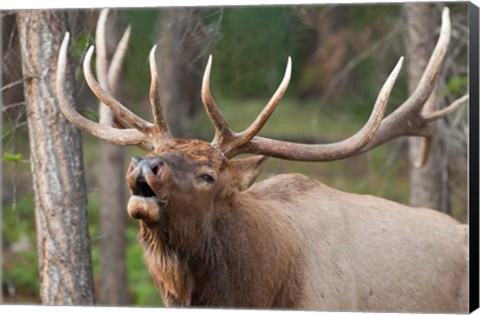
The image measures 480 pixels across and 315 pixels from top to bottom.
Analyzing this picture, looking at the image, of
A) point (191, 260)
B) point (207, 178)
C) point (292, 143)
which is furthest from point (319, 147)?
point (191, 260)

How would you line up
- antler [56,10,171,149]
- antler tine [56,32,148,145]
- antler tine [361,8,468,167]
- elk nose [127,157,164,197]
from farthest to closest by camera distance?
antler tine [361,8,468,167] < antler tine [56,32,148,145] < antler [56,10,171,149] < elk nose [127,157,164,197]

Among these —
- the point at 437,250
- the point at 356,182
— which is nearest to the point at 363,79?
the point at 356,182

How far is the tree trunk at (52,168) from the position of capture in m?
5.95

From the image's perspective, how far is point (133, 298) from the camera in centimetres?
1041

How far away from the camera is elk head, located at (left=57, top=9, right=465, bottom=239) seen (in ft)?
15.4

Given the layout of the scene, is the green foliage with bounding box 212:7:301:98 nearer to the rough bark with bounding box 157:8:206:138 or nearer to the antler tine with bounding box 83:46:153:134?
the rough bark with bounding box 157:8:206:138

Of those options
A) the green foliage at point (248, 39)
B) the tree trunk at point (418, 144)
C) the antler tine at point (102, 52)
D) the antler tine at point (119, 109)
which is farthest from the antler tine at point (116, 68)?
the tree trunk at point (418, 144)

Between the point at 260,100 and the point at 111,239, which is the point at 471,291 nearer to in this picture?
the point at 111,239

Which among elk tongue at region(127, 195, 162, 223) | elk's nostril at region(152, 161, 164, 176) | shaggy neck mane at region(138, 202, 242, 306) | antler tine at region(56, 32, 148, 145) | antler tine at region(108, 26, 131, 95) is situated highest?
antler tine at region(108, 26, 131, 95)

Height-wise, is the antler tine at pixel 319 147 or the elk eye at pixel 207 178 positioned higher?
the antler tine at pixel 319 147

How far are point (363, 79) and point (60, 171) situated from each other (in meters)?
10.8

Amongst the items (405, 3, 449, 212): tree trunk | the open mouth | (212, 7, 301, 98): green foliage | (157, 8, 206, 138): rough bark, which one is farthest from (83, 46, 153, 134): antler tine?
(157, 8, 206, 138): rough bark

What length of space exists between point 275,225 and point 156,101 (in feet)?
2.92

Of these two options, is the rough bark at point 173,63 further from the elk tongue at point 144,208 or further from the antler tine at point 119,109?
the elk tongue at point 144,208
